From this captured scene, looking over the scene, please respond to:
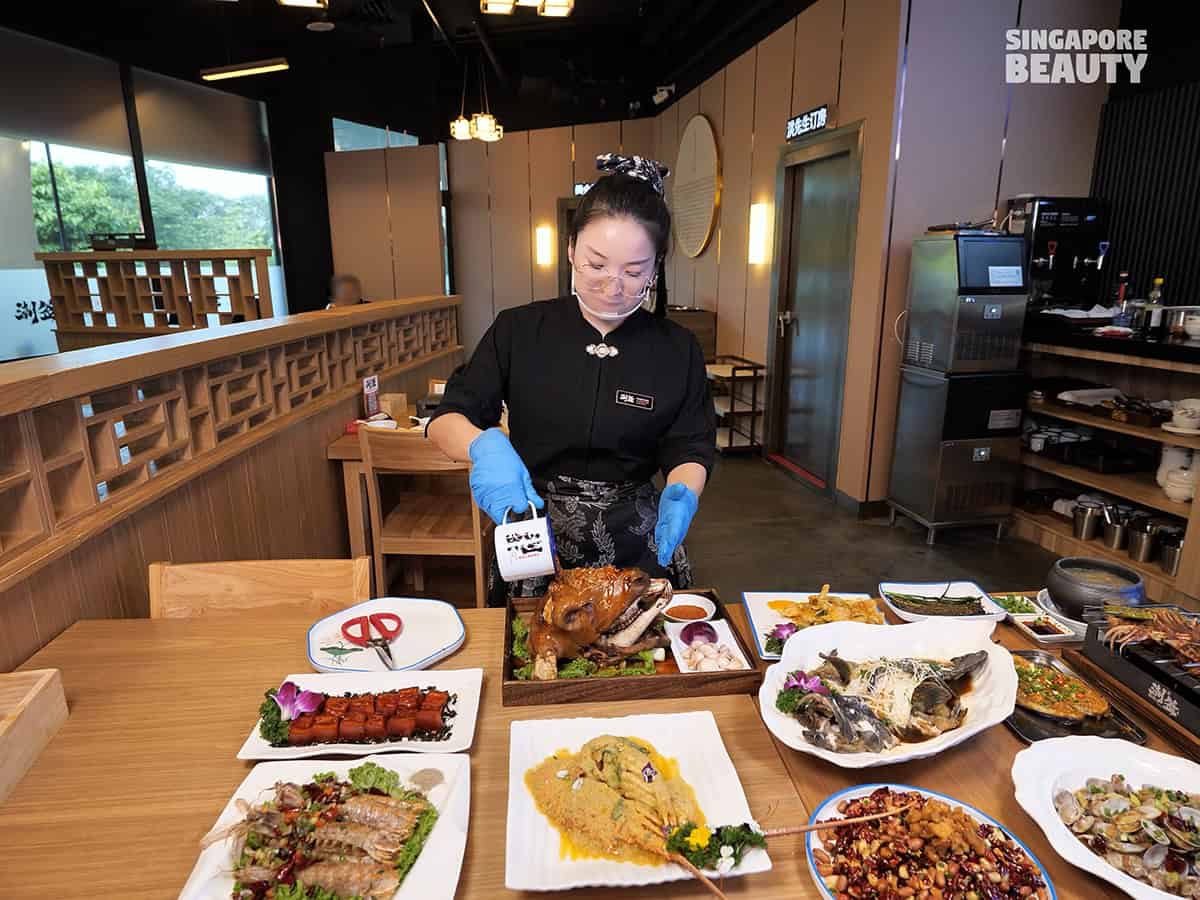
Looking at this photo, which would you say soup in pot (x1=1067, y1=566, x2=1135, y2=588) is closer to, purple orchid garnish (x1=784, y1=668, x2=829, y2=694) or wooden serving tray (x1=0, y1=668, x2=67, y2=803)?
purple orchid garnish (x1=784, y1=668, x2=829, y2=694)

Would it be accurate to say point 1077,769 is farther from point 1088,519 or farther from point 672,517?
point 1088,519

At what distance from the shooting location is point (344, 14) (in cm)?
623

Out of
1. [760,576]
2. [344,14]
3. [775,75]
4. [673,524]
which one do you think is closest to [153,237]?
[344,14]

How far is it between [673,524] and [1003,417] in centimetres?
334

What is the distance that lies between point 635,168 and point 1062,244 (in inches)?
141

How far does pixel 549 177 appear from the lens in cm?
898

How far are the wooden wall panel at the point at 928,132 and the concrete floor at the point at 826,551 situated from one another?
0.67 m

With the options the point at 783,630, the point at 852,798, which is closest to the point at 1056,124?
the point at 783,630

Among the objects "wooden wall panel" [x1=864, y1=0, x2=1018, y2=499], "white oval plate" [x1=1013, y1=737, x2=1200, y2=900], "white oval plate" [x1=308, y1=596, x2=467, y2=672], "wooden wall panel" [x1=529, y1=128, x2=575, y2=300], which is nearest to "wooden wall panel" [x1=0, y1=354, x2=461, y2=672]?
"white oval plate" [x1=308, y1=596, x2=467, y2=672]

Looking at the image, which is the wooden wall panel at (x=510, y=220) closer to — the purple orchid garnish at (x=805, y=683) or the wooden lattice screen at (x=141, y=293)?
the wooden lattice screen at (x=141, y=293)

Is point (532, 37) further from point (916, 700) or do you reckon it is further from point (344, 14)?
point (916, 700)

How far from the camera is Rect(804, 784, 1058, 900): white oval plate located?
2.60 feet

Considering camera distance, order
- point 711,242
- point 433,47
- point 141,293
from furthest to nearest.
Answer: point 433,47 < point 711,242 < point 141,293

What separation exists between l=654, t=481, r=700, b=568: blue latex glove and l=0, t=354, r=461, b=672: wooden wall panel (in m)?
1.28
